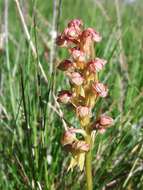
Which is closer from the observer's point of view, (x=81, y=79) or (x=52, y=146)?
(x=81, y=79)

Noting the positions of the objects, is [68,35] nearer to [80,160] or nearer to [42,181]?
[80,160]

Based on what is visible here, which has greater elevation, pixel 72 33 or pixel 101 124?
pixel 72 33

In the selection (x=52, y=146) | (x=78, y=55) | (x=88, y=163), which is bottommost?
(x=52, y=146)

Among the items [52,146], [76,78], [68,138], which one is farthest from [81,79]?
[52,146]

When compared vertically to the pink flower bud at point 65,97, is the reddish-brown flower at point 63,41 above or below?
above

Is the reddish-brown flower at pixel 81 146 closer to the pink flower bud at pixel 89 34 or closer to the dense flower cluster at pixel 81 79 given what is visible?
the dense flower cluster at pixel 81 79

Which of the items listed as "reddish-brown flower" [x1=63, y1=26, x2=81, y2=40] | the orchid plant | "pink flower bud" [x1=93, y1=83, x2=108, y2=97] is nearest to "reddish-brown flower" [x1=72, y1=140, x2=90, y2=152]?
the orchid plant

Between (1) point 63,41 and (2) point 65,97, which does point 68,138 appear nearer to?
(2) point 65,97

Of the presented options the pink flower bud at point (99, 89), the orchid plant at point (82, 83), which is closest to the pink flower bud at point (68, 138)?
the orchid plant at point (82, 83)
